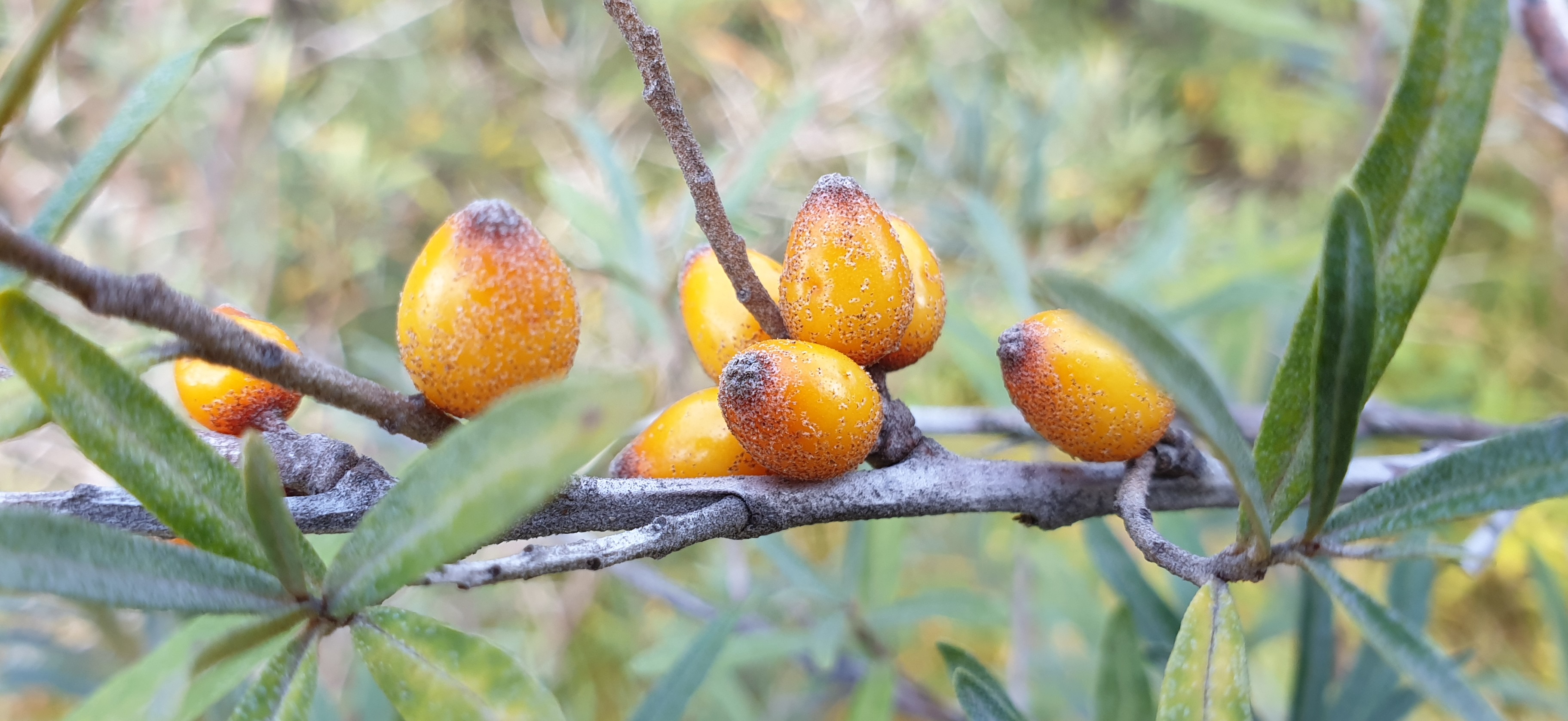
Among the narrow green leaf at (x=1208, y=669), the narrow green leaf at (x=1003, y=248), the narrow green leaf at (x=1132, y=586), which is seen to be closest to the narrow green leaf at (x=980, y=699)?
the narrow green leaf at (x=1208, y=669)

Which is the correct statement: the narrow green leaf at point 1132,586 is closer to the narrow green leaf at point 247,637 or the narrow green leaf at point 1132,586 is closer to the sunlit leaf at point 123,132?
the narrow green leaf at point 247,637

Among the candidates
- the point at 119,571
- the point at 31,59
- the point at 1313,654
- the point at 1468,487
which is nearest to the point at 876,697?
the point at 1313,654

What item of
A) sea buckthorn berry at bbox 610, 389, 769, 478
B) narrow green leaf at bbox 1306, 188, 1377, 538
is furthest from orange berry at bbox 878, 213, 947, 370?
narrow green leaf at bbox 1306, 188, 1377, 538

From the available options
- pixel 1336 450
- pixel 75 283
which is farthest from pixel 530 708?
pixel 1336 450

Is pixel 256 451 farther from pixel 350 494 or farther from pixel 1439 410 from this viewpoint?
pixel 1439 410

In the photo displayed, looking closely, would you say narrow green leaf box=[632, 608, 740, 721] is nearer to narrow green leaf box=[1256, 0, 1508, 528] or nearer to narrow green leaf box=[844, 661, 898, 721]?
narrow green leaf box=[844, 661, 898, 721]

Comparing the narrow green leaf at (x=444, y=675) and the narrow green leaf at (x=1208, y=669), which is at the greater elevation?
the narrow green leaf at (x=444, y=675)
